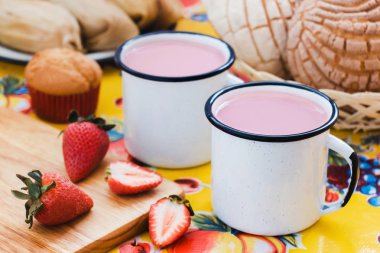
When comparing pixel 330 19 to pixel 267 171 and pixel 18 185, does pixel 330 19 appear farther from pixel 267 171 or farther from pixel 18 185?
pixel 18 185

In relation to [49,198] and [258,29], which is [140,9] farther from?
[49,198]

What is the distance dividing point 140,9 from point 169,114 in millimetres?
415

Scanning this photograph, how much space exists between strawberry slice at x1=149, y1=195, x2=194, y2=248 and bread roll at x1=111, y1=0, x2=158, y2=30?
56 centimetres

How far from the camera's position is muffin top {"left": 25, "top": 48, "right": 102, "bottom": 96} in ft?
3.54

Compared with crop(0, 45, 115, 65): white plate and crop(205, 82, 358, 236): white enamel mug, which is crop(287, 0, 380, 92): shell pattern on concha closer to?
crop(205, 82, 358, 236): white enamel mug

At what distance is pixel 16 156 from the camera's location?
3.22 feet

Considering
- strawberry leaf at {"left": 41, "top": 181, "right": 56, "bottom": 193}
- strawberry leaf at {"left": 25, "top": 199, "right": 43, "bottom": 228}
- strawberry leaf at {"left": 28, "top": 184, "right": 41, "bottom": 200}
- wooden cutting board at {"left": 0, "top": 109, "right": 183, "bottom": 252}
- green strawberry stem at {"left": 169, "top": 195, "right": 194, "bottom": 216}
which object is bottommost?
wooden cutting board at {"left": 0, "top": 109, "right": 183, "bottom": 252}

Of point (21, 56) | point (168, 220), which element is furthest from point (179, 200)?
point (21, 56)

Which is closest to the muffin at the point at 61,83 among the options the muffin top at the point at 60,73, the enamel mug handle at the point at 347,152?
the muffin top at the point at 60,73

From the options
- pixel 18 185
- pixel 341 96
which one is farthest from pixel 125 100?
pixel 341 96

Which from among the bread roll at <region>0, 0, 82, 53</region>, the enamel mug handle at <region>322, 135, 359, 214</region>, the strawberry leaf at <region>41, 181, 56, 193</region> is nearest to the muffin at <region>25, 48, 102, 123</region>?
the bread roll at <region>0, 0, 82, 53</region>

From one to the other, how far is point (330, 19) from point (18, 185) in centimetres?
47

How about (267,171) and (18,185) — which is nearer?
(267,171)

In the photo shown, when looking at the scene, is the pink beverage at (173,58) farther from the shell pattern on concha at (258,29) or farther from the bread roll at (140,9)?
the bread roll at (140,9)
